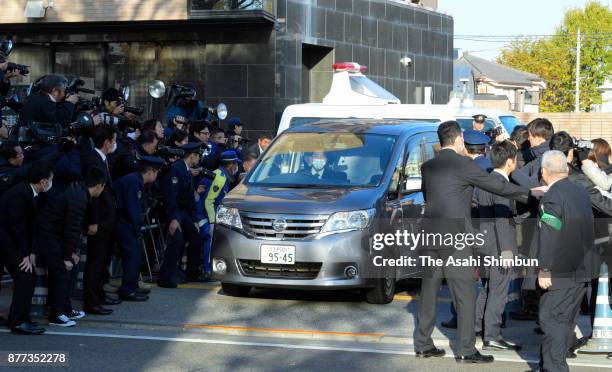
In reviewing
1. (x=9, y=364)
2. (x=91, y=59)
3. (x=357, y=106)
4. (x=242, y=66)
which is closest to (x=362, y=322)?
(x=9, y=364)

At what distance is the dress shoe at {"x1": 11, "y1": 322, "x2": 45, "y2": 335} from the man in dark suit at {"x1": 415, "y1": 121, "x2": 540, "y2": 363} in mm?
3442

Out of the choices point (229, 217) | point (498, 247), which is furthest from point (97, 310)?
point (498, 247)

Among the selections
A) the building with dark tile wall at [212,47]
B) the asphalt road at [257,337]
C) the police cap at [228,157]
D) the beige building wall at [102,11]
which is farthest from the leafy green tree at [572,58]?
the asphalt road at [257,337]

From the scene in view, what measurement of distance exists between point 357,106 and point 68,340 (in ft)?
24.5

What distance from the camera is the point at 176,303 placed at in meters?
11.6

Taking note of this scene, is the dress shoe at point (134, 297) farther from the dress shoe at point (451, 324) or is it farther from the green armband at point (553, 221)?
the green armband at point (553, 221)

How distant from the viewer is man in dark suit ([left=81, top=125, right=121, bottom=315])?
10859mm

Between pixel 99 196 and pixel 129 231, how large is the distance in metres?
0.89

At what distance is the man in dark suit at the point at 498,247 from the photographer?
9.55 m

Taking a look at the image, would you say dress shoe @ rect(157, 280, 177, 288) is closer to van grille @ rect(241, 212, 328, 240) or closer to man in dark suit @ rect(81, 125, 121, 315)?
man in dark suit @ rect(81, 125, 121, 315)

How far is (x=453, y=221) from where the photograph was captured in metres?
8.92

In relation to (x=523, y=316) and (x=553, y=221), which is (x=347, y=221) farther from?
(x=553, y=221)

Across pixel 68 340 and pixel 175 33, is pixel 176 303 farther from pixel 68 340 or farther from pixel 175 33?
pixel 175 33

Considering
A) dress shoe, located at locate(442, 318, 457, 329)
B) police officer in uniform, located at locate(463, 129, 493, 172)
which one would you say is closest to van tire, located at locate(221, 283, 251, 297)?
dress shoe, located at locate(442, 318, 457, 329)
